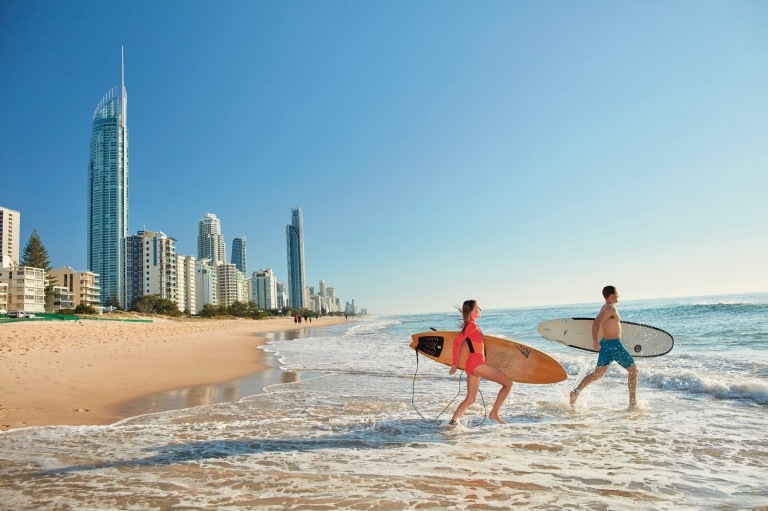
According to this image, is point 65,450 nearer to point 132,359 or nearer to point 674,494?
Result: point 674,494

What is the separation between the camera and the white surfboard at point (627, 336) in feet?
25.6

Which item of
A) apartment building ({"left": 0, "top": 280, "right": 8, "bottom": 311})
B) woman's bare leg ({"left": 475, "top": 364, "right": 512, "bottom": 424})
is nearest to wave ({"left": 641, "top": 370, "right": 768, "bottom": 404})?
woman's bare leg ({"left": 475, "top": 364, "right": 512, "bottom": 424})

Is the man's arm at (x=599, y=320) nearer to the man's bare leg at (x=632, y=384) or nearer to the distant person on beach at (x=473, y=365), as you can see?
the man's bare leg at (x=632, y=384)

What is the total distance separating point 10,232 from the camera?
14125cm

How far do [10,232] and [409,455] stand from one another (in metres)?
181

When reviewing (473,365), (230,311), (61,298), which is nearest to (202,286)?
(230,311)

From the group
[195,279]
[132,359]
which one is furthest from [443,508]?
[195,279]

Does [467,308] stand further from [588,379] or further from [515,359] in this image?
[588,379]

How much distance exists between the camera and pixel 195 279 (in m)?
143

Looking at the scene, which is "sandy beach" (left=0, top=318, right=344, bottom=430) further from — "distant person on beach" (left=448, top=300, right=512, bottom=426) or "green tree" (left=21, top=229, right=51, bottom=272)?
"green tree" (left=21, top=229, right=51, bottom=272)

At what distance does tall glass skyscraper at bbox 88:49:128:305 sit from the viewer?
491 ft

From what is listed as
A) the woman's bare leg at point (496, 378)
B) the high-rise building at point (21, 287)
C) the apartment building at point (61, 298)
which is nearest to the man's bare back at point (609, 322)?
the woman's bare leg at point (496, 378)

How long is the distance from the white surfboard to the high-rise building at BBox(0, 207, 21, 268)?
167408mm

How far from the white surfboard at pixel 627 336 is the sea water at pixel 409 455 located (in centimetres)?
74
